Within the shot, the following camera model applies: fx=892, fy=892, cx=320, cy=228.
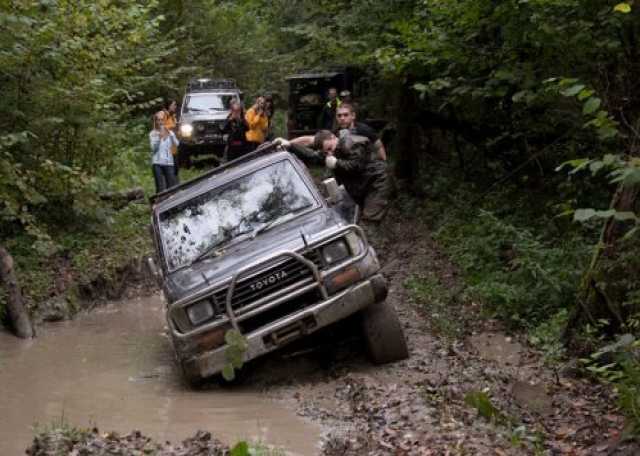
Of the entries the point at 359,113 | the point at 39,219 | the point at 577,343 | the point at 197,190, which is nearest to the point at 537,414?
the point at 577,343

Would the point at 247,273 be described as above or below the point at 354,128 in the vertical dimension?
below

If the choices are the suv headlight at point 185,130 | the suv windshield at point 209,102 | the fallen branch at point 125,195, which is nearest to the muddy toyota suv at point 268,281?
the fallen branch at point 125,195

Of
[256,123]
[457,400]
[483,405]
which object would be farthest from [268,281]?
[256,123]

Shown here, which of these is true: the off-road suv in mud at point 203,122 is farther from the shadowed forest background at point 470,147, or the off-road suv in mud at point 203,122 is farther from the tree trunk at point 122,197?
the tree trunk at point 122,197

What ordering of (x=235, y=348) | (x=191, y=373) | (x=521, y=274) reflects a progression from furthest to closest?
(x=521, y=274) < (x=191, y=373) < (x=235, y=348)

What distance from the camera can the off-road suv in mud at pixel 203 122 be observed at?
21.7 m

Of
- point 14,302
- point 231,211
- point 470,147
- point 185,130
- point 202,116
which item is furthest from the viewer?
point 202,116

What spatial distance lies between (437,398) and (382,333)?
1.11 m

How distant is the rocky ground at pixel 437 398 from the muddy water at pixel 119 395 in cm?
33

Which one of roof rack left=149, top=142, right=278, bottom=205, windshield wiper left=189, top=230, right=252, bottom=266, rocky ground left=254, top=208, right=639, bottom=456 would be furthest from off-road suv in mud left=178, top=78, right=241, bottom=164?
windshield wiper left=189, top=230, right=252, bottom=266

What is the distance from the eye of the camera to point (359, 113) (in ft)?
60.2

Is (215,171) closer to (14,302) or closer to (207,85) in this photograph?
(14,302)

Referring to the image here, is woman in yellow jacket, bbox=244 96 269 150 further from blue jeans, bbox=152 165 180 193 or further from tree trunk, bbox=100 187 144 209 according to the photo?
tree trunk, bbox=100 187 144 209

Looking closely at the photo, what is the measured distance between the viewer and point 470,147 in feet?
56.0
